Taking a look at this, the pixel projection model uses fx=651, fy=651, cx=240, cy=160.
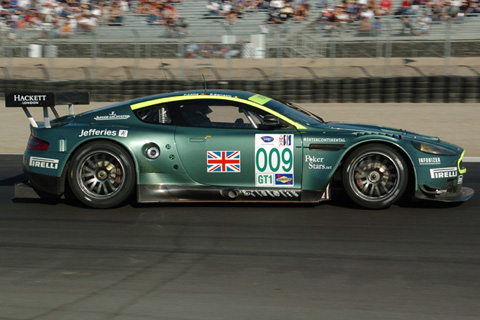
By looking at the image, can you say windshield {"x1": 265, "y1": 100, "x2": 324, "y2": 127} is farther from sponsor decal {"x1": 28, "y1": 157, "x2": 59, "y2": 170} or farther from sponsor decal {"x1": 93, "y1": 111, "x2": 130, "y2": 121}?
sponsor decal {"x1": 28, "y1": 157, "x2": 59, "y2": 170}

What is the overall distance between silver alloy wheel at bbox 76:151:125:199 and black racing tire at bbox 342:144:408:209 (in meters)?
2.30

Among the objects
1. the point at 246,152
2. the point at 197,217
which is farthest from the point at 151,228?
the point at 246,152

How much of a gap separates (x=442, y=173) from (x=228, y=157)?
2107 mm

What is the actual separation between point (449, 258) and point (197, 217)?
2463 millimetres

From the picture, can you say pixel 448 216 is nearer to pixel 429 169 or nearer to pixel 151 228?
pixel 429 169

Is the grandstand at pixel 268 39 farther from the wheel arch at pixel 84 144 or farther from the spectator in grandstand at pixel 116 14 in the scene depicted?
the wheel arch at pixel 84 144

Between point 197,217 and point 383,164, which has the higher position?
point 383,164

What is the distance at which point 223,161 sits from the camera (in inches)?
255

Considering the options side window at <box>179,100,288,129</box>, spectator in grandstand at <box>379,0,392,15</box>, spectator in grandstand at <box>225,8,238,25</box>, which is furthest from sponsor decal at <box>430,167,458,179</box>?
spectator in grandstand at <box>379,0,392,15</box>

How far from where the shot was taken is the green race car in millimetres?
6414

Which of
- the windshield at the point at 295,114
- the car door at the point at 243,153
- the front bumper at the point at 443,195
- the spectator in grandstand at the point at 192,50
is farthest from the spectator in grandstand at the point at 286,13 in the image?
the front bumper at the point at 443,195

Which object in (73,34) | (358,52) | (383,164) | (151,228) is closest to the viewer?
(151,228)

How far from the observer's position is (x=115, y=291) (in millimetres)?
4324

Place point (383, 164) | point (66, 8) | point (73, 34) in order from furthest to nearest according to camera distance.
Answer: point (66, 8)
point (73, 34)
point (383, 164)
